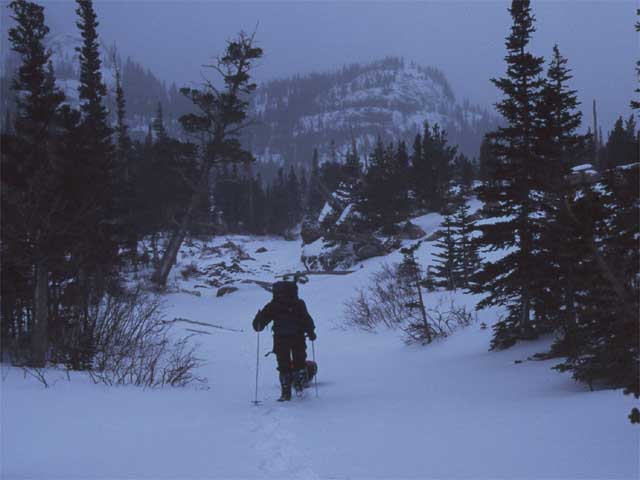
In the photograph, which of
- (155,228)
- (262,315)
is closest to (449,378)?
(262,315)

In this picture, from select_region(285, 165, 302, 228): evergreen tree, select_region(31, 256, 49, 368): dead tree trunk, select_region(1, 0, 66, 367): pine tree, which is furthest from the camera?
select_region(285, 165, 302, 228): evergreen tree

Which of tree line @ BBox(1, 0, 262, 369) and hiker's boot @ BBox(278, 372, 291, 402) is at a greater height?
tree line @ BBox(1, 0, 262, 369)

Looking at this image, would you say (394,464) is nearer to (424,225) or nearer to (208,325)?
(208,325)

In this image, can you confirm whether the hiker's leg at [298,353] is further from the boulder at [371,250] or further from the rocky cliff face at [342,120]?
the rocky cliff face at [342,120]

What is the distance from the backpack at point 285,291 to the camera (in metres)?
7.15

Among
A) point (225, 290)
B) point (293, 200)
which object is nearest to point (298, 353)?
point (225, 290)

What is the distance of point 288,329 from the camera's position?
22.8 feet

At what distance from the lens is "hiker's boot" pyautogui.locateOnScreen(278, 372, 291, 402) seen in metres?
6.67

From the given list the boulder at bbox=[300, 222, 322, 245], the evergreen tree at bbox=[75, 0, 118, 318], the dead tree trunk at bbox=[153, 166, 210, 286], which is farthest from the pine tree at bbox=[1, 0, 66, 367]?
the boulder at bbox=[300, 222, 322, 245]

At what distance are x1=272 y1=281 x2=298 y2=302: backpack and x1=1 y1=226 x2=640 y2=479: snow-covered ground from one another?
1.76 metres

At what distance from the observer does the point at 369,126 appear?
162m

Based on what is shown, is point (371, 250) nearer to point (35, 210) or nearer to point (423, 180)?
point (423, 180)

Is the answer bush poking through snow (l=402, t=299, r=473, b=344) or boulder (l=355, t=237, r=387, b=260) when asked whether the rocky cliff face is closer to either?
boulder (l=355, t=237, r=387, b=260)

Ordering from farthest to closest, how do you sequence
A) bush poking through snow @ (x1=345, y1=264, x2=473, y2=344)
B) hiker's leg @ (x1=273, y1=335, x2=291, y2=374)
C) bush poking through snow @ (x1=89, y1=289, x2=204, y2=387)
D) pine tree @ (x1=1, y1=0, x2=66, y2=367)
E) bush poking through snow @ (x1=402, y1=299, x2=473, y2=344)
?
bush poking through snow @ (x1=345, y1=264, x2=473, y2=344), bush poking through snow @ (x1=402, y1=299, x2=473, y2=344), hiker's leg @ (x1=273, y1=335, x2=291, y2=374), bush poking through snow @ (x1=89, y1=289, x2=204, y2=387), pine tree @ (x1=1, y1=0, x2=66, y2=367)
